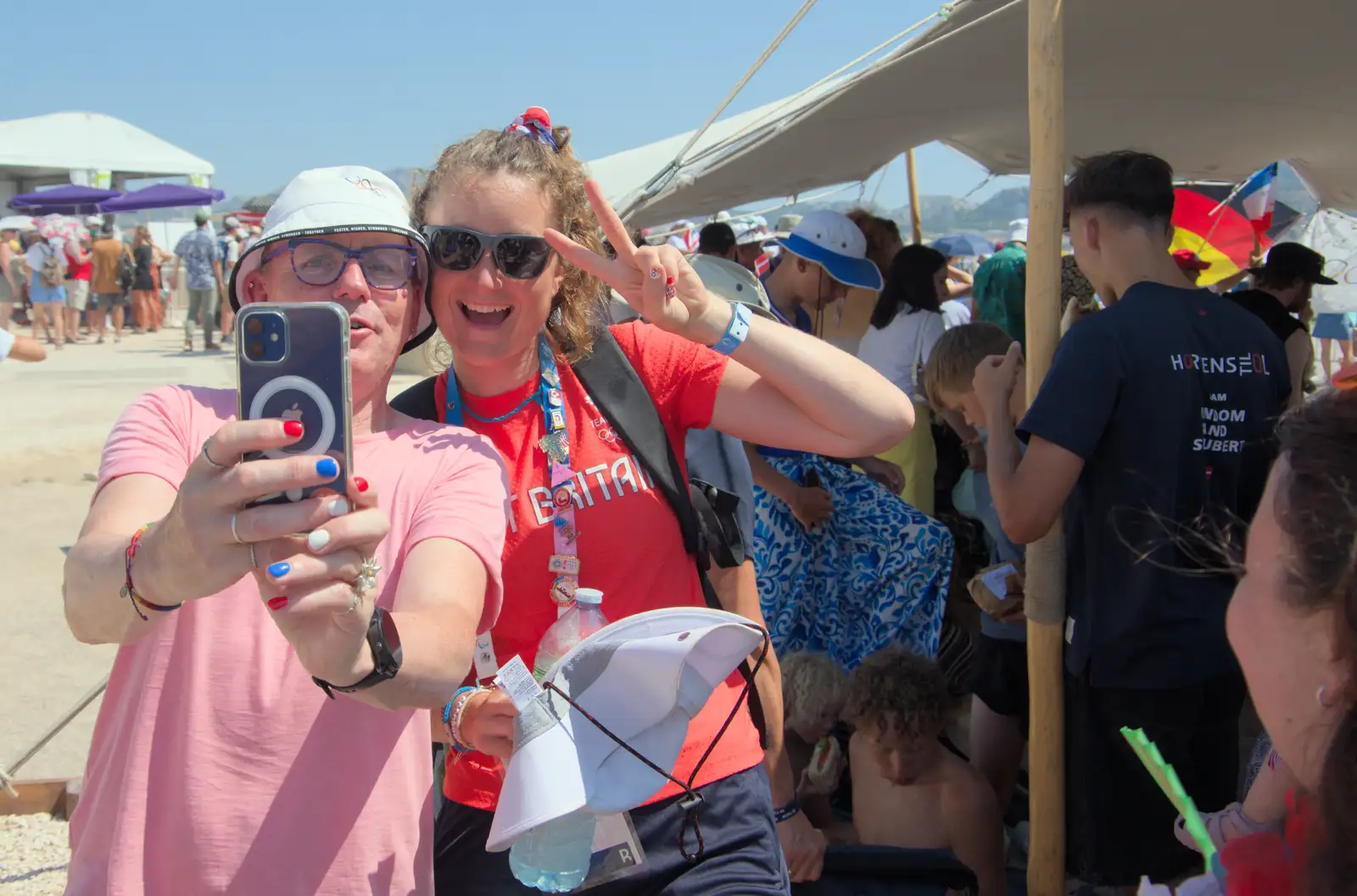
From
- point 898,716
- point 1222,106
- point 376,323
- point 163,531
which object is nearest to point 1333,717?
point 163,531

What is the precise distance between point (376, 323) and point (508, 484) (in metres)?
0.32

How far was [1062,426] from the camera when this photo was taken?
259 cm

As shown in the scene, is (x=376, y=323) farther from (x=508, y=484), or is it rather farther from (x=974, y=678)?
(x=974, y=678)

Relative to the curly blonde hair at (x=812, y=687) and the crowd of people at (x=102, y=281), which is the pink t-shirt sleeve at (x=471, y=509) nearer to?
the curly blonde hair at (x=812, y=687)

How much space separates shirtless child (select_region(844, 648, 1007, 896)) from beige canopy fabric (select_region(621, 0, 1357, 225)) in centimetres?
207

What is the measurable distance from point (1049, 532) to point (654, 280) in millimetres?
1453

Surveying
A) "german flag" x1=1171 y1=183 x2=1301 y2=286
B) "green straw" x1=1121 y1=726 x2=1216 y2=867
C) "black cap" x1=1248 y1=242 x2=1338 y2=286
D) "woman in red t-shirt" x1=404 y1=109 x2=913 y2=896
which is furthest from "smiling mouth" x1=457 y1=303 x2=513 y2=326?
"german flag" x1=1171 y1=183 x2=1301 y2=286

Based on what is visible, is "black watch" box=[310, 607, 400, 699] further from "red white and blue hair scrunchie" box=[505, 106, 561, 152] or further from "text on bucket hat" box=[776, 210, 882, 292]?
"text on bucket hat" box=[776, 210, 882, 292]

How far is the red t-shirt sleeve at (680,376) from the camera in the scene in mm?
1976

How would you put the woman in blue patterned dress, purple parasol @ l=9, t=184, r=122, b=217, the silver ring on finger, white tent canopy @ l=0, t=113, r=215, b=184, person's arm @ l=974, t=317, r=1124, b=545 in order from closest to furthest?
the silver ring on finger
person's arm @ l=974, t=317, r=1124, b=545
the woman in blue patterned dress
purple parasol @ l=9, t=184, r=122, b=217
white tent canopy @ l=0, t=113, r=215, b=184

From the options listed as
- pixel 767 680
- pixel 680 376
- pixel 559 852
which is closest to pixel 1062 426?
pixel 767 680

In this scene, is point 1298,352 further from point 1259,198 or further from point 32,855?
point 32,855

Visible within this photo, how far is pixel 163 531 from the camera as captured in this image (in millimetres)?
1138

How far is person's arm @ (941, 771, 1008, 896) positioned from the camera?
3.14 metres
